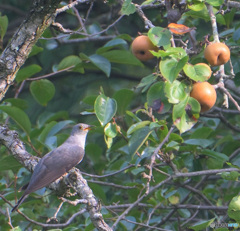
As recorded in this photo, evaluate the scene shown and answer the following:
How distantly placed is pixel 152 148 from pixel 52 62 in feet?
6.85

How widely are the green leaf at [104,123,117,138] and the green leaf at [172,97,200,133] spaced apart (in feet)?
1.26

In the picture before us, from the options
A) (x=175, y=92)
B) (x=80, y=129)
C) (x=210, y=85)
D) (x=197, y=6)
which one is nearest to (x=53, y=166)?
(x=80, y=129)

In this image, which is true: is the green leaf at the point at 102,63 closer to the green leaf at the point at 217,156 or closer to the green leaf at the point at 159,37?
the green leaf at the point at 217,156

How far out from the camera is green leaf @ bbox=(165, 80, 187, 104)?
2.11 m

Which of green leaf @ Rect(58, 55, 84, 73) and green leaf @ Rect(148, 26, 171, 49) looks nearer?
green leaf @ Rect(148, 26, 171, 49)

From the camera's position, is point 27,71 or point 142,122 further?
point 27,71

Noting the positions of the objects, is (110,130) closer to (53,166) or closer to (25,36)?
(53,166)

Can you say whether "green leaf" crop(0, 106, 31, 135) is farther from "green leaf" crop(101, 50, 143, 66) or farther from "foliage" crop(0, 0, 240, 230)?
"green leaf" crop(101, 50, 143, 66)

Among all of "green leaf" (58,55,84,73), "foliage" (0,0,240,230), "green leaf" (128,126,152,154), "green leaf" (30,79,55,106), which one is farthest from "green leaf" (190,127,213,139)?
"green leaf" (30,79,55,106)

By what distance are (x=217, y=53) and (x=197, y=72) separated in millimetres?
152

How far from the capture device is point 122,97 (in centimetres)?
300

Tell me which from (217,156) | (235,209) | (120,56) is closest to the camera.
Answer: (235,209)

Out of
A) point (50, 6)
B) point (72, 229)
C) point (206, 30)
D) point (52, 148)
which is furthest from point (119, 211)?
point (50, 6)

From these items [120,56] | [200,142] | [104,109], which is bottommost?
[200,142]
